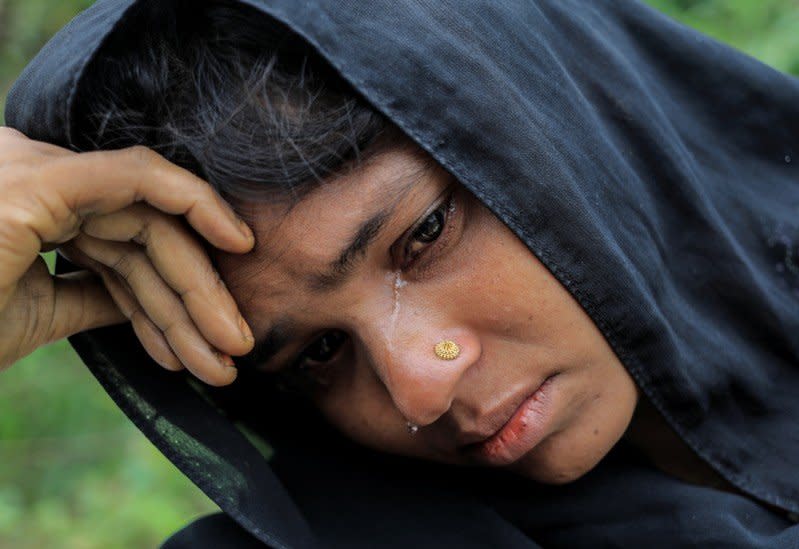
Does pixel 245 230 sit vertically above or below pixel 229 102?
below

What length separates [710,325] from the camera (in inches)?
81.6

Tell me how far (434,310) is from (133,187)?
1.74 feet

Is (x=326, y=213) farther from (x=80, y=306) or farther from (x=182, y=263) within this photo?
(x=80, y=306)

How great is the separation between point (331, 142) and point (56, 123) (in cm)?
44

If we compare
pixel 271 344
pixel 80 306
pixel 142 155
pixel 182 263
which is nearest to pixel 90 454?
pixel 80 306

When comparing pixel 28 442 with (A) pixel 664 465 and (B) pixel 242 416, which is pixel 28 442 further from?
(A) pixel 664 465

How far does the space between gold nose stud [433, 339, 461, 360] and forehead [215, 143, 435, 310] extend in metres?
0.23

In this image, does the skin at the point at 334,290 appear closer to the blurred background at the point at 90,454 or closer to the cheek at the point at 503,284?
the cheek at the point at 503,284

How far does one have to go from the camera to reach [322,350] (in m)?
1.95

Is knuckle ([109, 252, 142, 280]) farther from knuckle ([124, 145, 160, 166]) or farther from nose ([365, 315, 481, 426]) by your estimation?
nose ([365, 315, 481, 426])

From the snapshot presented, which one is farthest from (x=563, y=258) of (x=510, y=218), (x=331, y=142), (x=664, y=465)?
(x=664, y=465)

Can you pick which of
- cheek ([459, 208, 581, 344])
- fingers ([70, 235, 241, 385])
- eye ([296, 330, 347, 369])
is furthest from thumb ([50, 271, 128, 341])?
cheek ([459, 208, 581, 344])

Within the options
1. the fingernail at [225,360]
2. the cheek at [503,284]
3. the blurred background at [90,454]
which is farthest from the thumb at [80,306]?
the blurred background at [90,454]

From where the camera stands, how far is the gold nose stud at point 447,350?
173 cm
